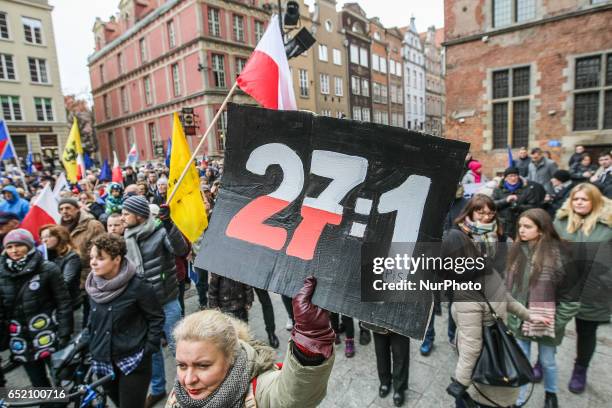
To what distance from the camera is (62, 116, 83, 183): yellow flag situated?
9273 mm

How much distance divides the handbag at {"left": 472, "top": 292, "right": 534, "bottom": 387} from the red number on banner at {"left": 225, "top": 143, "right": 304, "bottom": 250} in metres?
1.54

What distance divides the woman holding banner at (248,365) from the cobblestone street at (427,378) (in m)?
2.05

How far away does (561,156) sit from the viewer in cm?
1309

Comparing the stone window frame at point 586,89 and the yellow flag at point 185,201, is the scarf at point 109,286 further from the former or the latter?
the stone window frame at point 586,89

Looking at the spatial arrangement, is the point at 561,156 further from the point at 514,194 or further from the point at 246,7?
the point at 246,7

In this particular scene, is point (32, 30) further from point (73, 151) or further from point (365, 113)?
point (365, 113)

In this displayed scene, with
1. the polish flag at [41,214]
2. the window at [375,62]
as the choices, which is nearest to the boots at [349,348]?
the polish flag at [41,214]

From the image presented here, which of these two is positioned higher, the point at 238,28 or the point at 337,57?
the point at 238,28

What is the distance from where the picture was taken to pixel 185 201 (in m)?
3.88

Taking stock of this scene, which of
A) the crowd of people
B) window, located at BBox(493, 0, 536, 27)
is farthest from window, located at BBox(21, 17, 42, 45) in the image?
window, located at BBox(493, 0, 536, 27)

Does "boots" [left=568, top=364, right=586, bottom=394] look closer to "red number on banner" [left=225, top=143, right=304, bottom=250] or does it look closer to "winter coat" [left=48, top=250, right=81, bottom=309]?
"red number on banner" [left=225, top=143, right=304, bottom=250]

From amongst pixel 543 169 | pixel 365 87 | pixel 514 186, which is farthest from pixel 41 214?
pixel 365 87

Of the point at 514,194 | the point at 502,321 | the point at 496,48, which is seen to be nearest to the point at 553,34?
the point at 496,48

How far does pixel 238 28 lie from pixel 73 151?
69.4 feet
